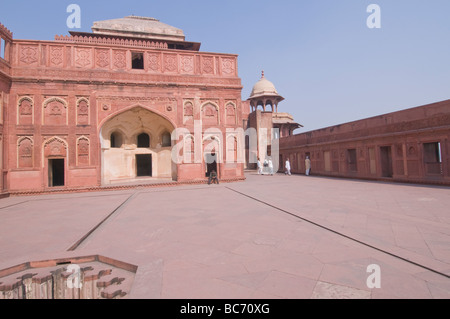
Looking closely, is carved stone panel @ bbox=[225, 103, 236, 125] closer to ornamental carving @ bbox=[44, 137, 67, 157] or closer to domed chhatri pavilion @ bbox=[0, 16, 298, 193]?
domed chhatri pavilion @ bbox=[0, 16, 298, 193]

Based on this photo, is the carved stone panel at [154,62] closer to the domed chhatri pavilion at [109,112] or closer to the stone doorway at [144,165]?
the domed chhatri pavilion at [109,112]

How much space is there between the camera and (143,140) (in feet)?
54.2

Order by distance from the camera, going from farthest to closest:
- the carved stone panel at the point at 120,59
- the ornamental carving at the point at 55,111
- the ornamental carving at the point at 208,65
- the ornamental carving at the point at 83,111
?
the ornamental carving at the point at 208,65 < the carved stone panel at the point at 120,59 < the ornamental carving at the point at 83,111 < the ornamental carving at the point at 55,111

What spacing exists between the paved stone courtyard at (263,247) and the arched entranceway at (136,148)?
30.0ft

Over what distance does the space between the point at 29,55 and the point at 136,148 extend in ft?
23.6

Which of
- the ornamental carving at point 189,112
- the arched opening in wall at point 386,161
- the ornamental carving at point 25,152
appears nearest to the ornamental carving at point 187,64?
the ornamental carving at point 189,112

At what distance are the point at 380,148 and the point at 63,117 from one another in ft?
52.8

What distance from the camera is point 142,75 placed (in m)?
13.0

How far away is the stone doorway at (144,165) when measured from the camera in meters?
16.4

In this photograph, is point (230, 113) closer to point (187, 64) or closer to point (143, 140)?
point (187, 64)

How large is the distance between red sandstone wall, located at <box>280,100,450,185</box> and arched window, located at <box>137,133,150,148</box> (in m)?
11.8

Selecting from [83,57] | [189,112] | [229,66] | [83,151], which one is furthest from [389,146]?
[83,57]

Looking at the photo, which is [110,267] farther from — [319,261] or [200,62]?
[200,62]

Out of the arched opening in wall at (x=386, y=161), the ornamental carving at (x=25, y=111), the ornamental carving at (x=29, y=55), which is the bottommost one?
the arched opening in wall at (x=386, y=161)
